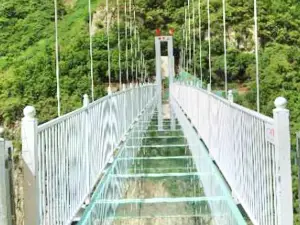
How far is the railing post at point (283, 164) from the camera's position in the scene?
209 cm

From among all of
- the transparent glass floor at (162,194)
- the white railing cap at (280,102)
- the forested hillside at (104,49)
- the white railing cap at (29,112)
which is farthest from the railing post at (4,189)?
the forested hillside at (104,49)

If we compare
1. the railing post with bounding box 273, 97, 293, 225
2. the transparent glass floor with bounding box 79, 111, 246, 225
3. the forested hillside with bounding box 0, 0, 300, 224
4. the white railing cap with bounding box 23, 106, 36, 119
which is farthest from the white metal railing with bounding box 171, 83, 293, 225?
the forested hillside with bounding box 0, 0, 300, 224

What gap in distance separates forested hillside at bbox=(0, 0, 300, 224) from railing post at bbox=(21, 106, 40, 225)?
626 inches

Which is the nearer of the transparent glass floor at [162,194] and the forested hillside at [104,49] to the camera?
the transparent glass floor at [162,194]

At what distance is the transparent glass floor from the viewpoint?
3.23m

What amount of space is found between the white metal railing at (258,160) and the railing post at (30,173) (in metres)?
0.90

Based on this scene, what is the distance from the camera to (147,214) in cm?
339

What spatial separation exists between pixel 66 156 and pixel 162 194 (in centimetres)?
129

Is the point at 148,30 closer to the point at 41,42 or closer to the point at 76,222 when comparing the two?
the point at 41,42

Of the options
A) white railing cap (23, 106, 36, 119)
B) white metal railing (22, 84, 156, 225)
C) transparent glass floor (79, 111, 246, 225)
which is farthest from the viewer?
transparent glass floor (79, 111, 246, 225)

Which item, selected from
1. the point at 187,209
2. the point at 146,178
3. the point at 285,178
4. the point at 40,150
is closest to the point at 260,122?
the point at 285,178

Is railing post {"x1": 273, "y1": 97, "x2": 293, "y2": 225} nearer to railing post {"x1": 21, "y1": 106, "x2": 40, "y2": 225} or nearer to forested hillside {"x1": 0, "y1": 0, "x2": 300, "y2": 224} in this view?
railing post {"x1": 21, "y1": 106, "x2": 40, "y2": 225}

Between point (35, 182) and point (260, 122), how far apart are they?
1016 mm

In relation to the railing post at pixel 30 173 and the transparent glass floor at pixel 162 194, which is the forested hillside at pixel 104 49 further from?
the railing post at pixel 30 173
